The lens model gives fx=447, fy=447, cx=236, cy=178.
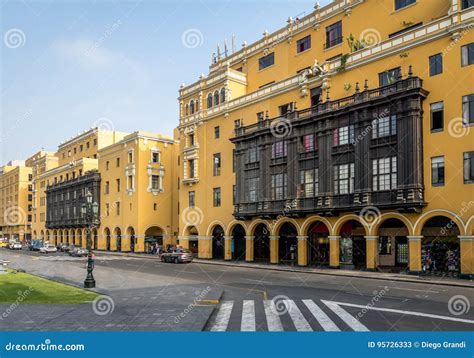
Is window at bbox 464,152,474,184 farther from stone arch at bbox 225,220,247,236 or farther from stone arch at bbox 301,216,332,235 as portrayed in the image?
stone arch at bbox 225,220,247,236

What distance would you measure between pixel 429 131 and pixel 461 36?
632 cm

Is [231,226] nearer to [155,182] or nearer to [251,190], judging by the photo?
[251,190]

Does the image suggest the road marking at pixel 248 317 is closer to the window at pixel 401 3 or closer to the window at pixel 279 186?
the window at pixel 279 186

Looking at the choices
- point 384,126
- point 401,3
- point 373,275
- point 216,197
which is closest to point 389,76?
point 384,126

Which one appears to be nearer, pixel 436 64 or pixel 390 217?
pixel 436 64

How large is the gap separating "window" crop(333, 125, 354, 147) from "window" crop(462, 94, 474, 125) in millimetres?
7990

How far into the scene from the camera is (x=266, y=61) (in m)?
48.1

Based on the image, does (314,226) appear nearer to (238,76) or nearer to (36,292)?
(238,76)

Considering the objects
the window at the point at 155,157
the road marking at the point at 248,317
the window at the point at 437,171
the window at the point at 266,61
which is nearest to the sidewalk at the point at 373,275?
the window at the point at 437,171

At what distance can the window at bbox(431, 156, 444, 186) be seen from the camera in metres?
29.1

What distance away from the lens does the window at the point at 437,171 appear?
2909 centimetres

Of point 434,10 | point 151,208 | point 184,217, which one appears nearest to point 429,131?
point 434,10

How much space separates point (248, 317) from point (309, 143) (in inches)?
975

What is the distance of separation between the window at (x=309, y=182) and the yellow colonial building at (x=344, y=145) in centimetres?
9
